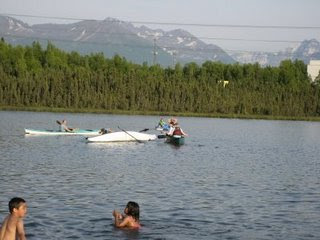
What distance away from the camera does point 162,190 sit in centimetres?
2989

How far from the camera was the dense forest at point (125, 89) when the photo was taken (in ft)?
413

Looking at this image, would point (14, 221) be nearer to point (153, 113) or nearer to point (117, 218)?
Answer: point (117, 218)

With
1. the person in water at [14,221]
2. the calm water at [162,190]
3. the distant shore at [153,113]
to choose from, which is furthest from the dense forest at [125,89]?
the person in water at [14,221]

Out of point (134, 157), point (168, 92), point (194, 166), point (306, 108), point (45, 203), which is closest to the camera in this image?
point (45, 203)

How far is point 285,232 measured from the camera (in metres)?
22.3

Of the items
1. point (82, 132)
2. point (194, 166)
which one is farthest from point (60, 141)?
point (194, 166)

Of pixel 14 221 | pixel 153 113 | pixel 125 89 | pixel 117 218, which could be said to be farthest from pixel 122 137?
pixel 125 89

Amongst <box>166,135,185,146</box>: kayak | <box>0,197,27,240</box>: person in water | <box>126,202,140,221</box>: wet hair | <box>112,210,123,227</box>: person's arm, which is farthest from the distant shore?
<box>0,197,27,240</box>: person in water

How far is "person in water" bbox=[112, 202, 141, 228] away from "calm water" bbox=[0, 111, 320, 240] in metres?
0.28

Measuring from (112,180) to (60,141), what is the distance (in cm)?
2403

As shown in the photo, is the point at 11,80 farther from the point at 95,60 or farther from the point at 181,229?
the point at 181,229

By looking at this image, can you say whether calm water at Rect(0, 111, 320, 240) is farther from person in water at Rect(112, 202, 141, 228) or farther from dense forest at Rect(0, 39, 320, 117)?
dense forest at Rect(0, 39, 320, 117)

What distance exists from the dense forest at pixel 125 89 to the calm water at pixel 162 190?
72323 mm

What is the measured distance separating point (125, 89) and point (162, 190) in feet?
341
